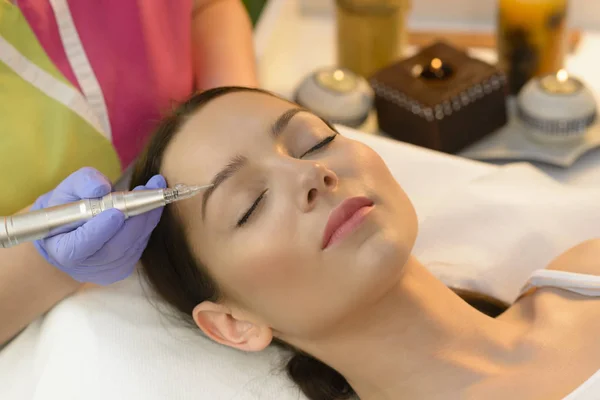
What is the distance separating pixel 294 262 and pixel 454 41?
1073mm

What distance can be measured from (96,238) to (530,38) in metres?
1.02

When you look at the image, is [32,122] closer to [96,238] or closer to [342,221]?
[96,238]

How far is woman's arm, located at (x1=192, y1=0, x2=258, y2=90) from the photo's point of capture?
3.92 feet

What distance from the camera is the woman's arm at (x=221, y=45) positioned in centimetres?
119

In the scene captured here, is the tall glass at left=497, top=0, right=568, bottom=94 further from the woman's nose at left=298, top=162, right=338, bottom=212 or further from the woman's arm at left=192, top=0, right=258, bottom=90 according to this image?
the woman's nose at left=298, top=162, right=338, bottom=212

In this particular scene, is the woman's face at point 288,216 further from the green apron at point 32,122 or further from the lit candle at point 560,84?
the lit candle at point 560,84

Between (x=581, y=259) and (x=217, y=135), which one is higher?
(x=217, y=135)

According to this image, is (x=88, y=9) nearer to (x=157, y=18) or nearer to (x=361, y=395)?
(x=157, y=18)

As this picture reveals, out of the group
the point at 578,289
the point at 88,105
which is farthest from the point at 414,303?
the point at 88,105

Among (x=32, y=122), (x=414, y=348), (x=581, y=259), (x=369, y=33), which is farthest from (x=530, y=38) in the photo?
(x=32, y=122)

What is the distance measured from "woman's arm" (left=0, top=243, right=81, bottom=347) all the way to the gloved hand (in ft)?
0.21

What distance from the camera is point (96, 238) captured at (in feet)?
→ 2.50

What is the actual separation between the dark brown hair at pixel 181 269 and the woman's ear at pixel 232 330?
0.02 m

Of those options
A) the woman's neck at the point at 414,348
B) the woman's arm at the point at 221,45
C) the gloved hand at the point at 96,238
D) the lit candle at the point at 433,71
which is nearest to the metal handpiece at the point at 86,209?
the gloved hand at the point at 96,238
